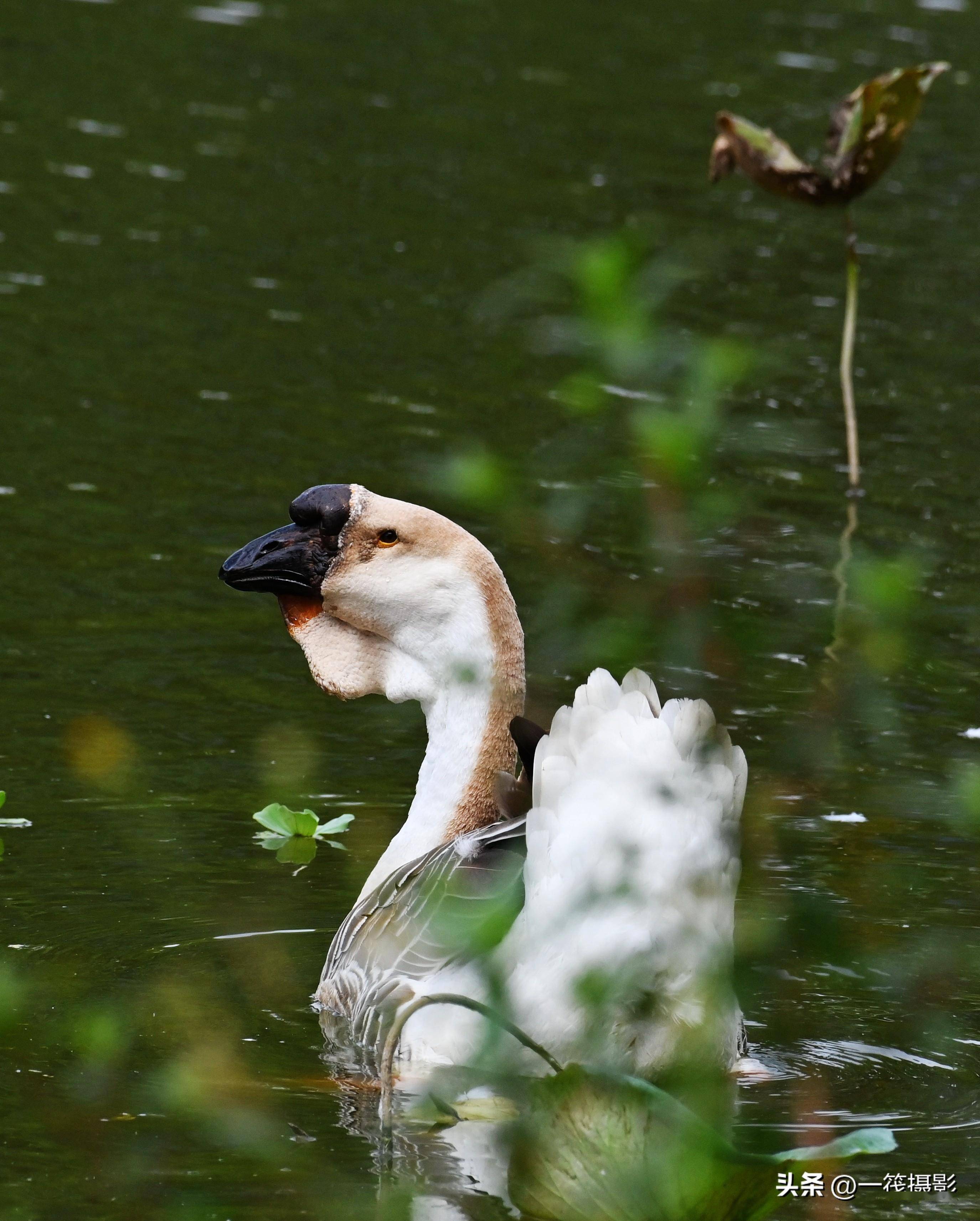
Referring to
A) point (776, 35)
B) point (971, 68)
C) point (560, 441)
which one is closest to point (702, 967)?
point (560, 441)

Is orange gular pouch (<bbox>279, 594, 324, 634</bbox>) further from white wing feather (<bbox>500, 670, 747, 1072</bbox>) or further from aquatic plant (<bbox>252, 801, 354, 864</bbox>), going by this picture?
white wing feather (<bbox>500, 670, 747, 1072</bbox>)

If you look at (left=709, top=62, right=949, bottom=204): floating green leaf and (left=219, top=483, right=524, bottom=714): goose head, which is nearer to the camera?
(left=219, top=483, right=524, bottom=714): goose head

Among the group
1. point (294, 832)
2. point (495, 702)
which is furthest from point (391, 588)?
point (294, 832)

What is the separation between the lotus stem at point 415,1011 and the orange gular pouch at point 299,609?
1.68m

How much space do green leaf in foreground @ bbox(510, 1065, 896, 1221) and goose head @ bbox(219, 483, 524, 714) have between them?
1823 millimetres

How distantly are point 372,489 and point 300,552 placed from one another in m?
5.45

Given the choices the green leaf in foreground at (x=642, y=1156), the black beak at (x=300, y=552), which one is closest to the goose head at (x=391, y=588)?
the black beak at (x=300, y=552)

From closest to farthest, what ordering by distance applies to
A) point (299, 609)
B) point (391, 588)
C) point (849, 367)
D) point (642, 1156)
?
point (642, 1156) < point (391, 588) < point (299, 609) < point (849, 367)

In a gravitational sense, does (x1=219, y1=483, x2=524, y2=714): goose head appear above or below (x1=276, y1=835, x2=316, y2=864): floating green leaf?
above

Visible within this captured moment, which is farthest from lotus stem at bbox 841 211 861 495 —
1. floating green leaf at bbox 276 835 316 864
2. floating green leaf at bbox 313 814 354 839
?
floating green leaf at bbox 276 835 316 864

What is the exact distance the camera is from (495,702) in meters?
6.40

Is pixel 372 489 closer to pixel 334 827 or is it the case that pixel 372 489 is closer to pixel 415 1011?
pixel 334 827

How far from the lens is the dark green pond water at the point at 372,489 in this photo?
5.55 meters

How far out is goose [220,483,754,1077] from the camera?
5.03 meters
